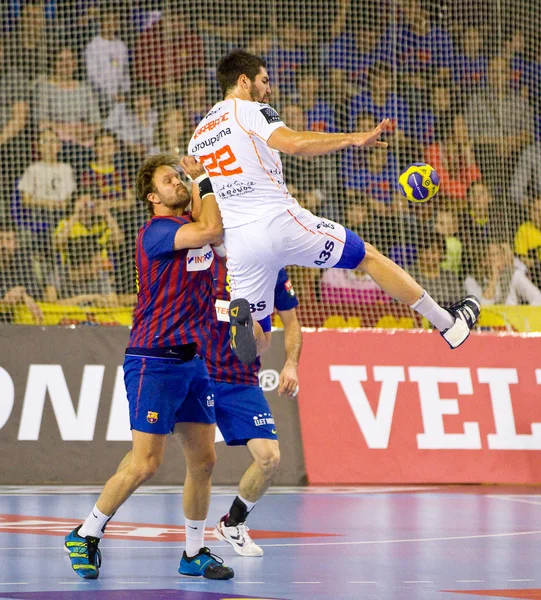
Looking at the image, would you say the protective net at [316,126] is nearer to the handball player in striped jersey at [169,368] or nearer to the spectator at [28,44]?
the spectator at [28,44]

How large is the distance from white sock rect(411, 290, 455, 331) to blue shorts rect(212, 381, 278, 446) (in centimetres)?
134

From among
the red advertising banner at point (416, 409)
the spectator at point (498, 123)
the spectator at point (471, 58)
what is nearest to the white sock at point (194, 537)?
the red advertising banner at point (416, 409)

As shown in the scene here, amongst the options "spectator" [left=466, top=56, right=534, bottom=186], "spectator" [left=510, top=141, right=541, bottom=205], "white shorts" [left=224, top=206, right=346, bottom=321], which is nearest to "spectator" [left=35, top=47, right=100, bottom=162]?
"spectator" [left=466, top=56, right=534, bottom=186]

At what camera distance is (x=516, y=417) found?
12.1 m

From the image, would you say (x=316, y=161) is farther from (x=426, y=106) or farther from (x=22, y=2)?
(x=22, y=2)

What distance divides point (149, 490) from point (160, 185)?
17.6 ft

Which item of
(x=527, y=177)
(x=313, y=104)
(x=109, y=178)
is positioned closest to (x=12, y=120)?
(x=109, y=178)

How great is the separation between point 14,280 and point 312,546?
6.46m

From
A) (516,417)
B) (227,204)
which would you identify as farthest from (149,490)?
(227,204)

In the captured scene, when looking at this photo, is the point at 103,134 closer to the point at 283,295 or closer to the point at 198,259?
the point at 283,295

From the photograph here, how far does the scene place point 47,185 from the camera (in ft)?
44.2

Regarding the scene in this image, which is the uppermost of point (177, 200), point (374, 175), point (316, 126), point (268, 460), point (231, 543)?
point (316, 126)

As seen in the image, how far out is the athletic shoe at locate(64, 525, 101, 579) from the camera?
20.2 feet

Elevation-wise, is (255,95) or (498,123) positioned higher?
(498,123)
